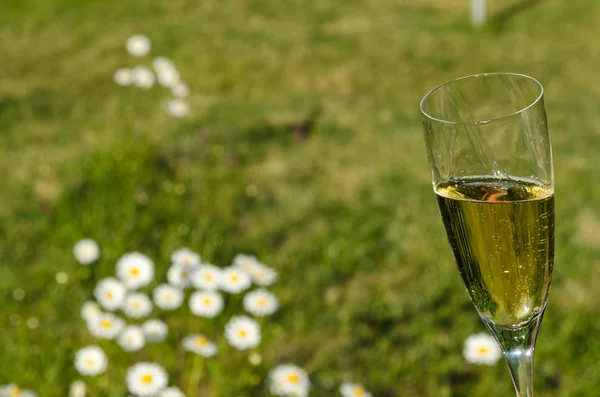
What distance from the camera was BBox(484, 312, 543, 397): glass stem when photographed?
1.14m

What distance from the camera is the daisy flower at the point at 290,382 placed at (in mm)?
1963

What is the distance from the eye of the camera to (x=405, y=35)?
25.1 feet

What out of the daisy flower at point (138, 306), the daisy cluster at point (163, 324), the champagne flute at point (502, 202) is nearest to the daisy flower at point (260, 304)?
the daisy cluster at point (163, 324)

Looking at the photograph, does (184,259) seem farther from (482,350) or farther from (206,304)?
(482,350)

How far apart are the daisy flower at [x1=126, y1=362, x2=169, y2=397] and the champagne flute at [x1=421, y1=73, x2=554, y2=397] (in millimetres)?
1097

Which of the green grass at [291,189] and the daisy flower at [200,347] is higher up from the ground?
the daisy flower at [200,347]

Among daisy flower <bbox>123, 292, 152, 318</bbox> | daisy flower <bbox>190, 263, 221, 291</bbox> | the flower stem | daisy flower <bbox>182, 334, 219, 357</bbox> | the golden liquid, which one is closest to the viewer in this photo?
the golden liquid

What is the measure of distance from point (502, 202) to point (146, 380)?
1265 mm

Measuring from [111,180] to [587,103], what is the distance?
4043mm

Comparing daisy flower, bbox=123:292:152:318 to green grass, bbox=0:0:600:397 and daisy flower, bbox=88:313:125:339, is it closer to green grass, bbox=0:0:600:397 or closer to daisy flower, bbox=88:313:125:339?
daisy flower, bbox=88:313:125:339

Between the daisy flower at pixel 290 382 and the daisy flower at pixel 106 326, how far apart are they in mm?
457

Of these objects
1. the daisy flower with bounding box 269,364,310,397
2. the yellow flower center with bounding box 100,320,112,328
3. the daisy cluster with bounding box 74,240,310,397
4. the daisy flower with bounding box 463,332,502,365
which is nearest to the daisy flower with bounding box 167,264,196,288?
the daisy cluster with bounding box 74,240,310,397

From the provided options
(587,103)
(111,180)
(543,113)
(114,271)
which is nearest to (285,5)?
(587,103)

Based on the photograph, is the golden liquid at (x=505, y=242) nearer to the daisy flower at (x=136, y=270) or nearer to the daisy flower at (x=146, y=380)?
the daisy flower at (x=146, y=380)
